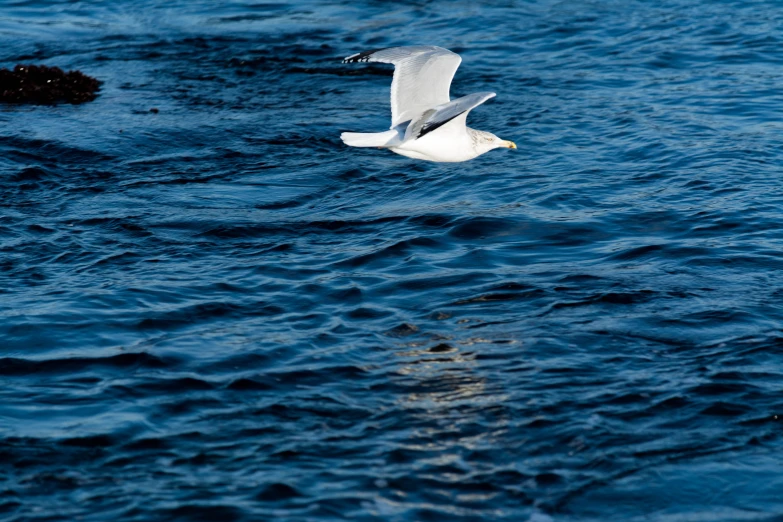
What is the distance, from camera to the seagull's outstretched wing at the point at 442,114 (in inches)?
317

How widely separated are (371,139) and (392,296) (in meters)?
1.31

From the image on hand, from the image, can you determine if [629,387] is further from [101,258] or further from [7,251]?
[7,251]

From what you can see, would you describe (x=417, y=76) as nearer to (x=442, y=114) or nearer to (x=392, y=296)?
(x=442, y=114)

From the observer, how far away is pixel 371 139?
8.69m

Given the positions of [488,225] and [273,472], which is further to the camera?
[488,225]

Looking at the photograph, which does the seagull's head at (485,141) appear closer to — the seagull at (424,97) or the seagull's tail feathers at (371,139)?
the seagull at (424,97)

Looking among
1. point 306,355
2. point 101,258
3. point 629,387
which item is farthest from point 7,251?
point 629,387

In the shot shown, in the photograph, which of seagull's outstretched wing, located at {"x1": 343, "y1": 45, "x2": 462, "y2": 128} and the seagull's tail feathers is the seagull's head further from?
the seagull's tail feathers

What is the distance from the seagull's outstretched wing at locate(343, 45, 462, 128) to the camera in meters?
9.31

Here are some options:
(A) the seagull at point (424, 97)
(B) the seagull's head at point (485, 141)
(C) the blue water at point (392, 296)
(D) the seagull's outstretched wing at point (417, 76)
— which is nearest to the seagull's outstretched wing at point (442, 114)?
(A) the seagull at point (424, 97)

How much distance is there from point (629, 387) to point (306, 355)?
2095mm

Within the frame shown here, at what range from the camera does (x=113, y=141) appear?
1188cm

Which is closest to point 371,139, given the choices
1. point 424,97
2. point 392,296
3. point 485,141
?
point 424,97

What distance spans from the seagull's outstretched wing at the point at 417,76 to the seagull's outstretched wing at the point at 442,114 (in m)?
0.27
